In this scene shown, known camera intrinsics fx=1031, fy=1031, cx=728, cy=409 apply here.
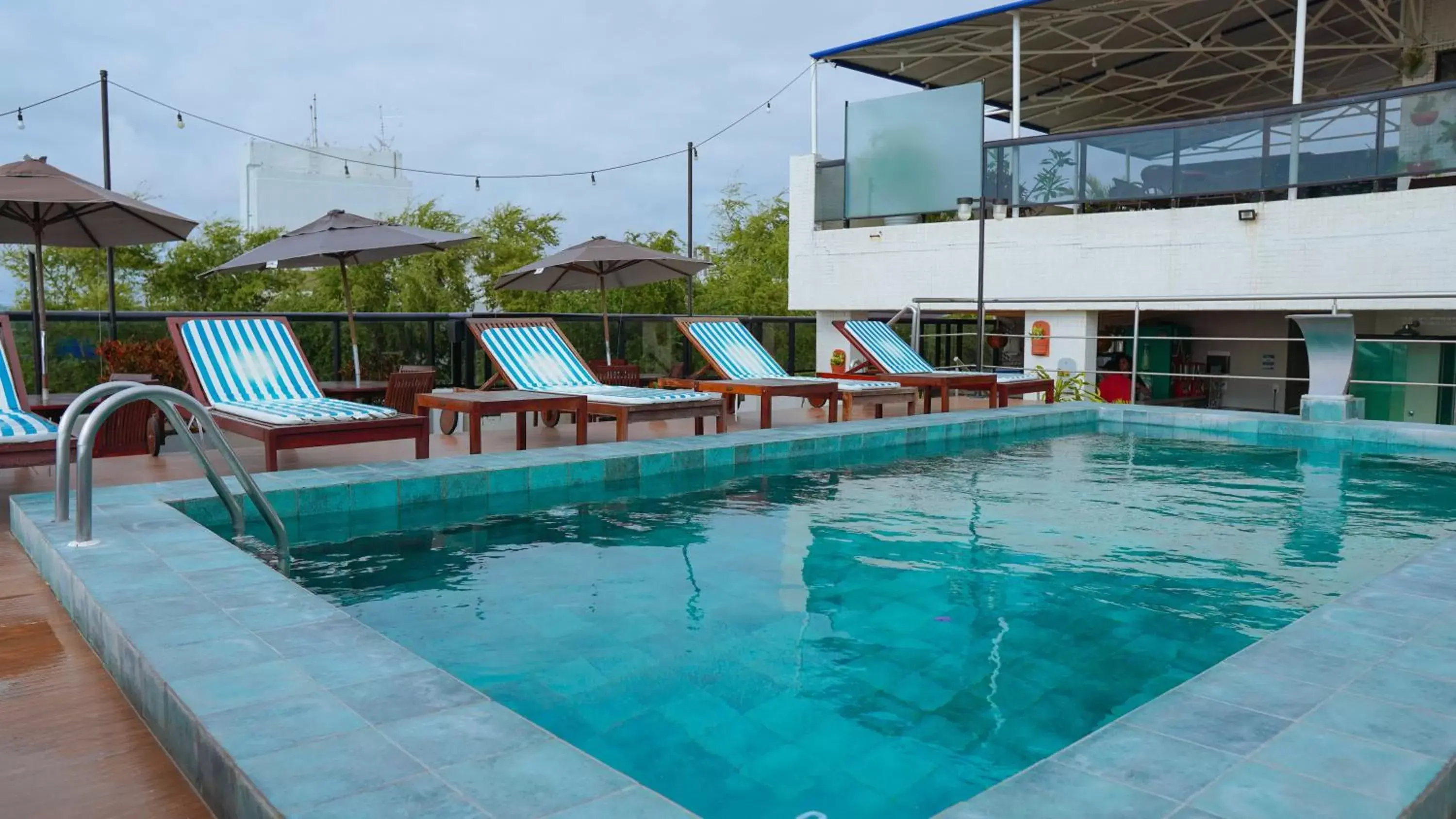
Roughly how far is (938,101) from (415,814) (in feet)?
40.4

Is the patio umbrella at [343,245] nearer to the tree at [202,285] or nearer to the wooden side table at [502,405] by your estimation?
the wooden side table at [502,405]

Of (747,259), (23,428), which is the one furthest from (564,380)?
(747,259)

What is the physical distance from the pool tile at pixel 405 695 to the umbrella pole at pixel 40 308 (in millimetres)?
5219

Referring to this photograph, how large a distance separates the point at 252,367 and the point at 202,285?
27117 millimetres

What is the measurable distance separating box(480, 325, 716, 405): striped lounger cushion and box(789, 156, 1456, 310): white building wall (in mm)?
5650

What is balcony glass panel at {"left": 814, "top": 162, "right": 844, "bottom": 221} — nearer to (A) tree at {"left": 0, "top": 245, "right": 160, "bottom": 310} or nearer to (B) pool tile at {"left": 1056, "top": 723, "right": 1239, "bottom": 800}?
(B) pool tile at {"left": 1056, "top": 723, "right": 1239, "bottom": 800}

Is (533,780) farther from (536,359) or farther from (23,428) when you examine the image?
(536,359)

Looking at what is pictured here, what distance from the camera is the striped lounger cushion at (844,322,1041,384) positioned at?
10.1 metres

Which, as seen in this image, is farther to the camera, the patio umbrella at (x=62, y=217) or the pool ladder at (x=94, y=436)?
the patio umbrella at (x=62, y=217)

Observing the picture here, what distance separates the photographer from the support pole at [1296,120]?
10.0 m

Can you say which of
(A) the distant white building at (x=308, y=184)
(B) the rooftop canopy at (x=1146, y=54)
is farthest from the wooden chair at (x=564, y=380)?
(A) the distant white building at (x=308, y=184)

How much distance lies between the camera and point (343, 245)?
7625mm

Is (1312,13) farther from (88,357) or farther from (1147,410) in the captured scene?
(88,357)

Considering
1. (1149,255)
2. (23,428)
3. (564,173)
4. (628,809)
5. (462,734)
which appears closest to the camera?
(628,809)
